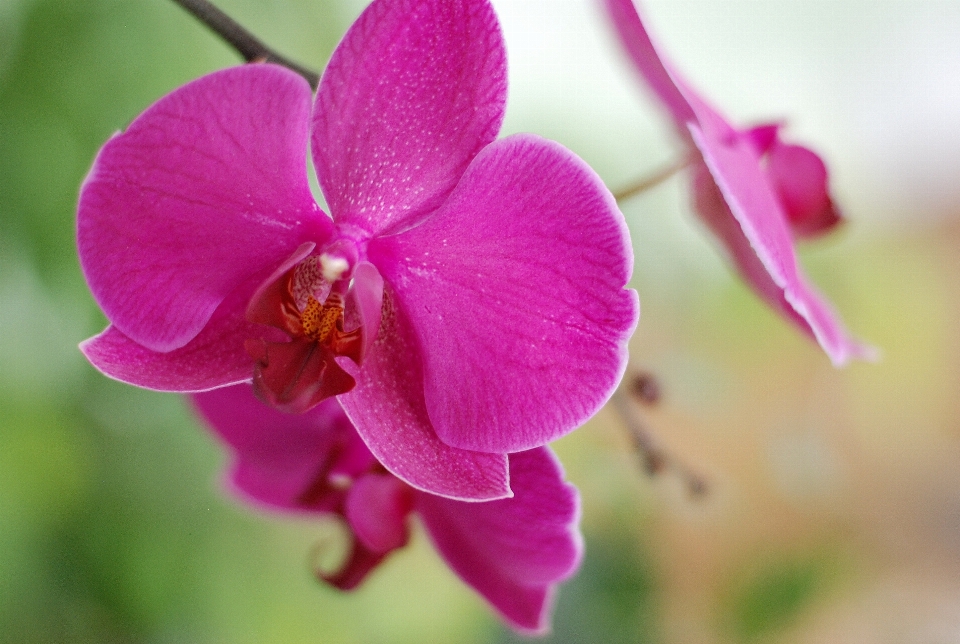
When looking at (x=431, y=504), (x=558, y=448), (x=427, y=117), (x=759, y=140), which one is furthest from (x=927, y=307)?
(x=427, y=117)

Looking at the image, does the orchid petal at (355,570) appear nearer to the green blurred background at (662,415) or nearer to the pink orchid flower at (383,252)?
the pink orchid flower at (383,252)

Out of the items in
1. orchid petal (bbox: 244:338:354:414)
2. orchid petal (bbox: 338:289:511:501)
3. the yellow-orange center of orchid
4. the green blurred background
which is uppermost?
the yellow-orange center of orchid

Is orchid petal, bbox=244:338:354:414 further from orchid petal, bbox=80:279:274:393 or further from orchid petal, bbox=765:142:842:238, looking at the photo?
orchid petal, bbox=765:142:842:238

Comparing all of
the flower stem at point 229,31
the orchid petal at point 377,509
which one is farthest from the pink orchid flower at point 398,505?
the flower stem at point 229,31

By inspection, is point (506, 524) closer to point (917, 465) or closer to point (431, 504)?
point (431, 504)

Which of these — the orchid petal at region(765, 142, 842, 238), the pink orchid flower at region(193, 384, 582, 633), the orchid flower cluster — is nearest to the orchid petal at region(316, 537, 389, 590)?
the pink orchid flower at region(193, 384, 582, 633)

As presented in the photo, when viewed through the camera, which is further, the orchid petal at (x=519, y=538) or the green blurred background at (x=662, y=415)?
the green blurred background at (x=662, y=415)
